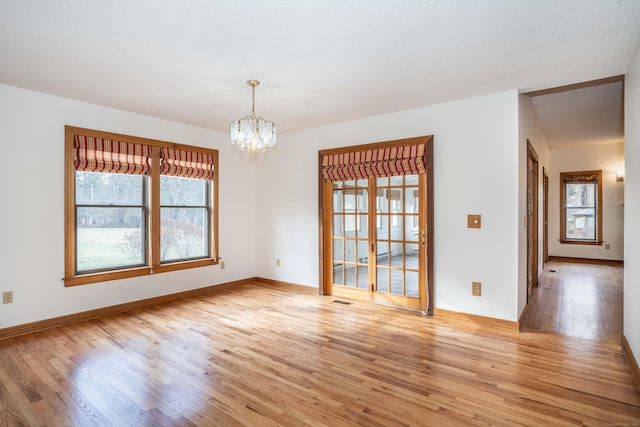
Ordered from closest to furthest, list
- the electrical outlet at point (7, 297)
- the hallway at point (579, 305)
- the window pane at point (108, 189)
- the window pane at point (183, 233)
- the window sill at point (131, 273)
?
1. the electrical outlet at point (7, 297)
2. the hallway at point (579, 305)
3. the window sill at point (131, 273)
4. the window pane at point (108, 189)
5. the window pane at point (183, 233)

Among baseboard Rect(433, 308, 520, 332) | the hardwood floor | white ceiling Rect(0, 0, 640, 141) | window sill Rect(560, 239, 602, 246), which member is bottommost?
the hardwood floor

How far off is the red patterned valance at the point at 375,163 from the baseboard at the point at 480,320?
1.69m

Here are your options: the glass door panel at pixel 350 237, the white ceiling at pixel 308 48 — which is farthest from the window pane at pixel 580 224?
the glass door panel at pixel 350 237

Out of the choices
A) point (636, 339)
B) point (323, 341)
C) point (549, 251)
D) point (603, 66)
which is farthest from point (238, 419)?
point (549, 251)

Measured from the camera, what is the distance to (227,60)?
2926mm

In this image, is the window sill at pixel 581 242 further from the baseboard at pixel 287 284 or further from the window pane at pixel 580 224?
the baseboard at pixel 287 284

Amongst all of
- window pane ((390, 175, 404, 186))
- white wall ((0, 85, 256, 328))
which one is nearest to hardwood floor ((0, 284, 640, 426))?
white wall ((0, 85, 256, 328))

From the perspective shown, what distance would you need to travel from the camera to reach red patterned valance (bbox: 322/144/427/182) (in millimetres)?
4285

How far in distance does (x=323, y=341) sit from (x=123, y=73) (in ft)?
10.1

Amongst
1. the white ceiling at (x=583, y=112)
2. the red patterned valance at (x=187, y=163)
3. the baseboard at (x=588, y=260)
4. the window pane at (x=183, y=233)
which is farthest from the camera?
the baseboard at (x=588, y=260)

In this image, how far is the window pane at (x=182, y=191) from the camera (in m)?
4.91

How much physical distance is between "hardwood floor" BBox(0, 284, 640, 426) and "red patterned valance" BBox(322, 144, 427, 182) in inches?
71.3

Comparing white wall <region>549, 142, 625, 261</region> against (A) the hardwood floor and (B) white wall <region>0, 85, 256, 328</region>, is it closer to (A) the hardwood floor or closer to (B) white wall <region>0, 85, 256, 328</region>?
(A) the hardwood floor

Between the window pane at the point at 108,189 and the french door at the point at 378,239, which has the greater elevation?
the window pane at the point at 108,189
